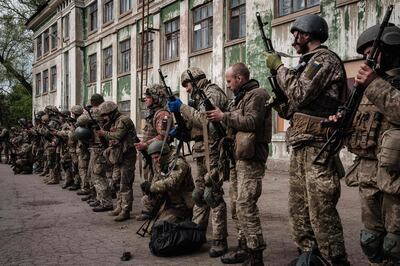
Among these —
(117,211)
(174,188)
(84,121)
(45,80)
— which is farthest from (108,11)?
(174,188)

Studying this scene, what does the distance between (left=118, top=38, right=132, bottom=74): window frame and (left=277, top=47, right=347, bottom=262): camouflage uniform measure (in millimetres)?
19258

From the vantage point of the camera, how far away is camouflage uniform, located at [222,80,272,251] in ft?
13.0

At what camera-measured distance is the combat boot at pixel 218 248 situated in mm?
4609

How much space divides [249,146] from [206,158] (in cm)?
75

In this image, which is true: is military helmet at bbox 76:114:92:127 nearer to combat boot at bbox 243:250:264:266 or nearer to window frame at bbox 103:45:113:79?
combat boot at bbox 243:250:264:266

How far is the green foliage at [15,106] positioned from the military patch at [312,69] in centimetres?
3870

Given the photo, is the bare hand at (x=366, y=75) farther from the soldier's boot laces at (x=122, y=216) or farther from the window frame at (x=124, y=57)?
the window frame at (x=124, y=57)

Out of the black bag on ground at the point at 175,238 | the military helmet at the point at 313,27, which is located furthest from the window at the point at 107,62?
the military helmet at the point at 313,27

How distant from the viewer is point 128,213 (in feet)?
22.0

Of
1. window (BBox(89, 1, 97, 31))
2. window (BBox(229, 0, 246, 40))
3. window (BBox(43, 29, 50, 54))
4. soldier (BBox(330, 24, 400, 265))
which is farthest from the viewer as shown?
window (BBox(43, 29, 50, 54))

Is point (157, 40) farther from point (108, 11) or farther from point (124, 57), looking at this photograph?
point (108, 11)

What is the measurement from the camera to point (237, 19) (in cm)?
1462

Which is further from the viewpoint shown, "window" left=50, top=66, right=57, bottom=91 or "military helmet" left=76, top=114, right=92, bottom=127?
"window" left=50, top=66, right=57, bottom=91

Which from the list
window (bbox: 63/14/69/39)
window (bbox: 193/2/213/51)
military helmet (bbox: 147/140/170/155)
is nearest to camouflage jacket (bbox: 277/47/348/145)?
military helmet (bbox: 147/140/170/155)
